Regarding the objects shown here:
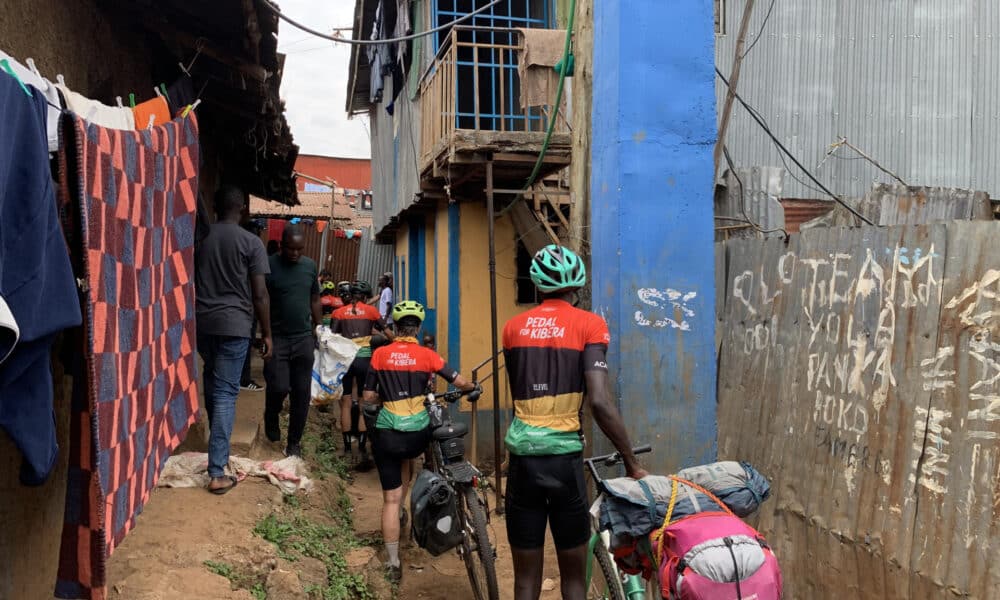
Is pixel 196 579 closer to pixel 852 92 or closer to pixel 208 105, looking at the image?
pixel 208 105

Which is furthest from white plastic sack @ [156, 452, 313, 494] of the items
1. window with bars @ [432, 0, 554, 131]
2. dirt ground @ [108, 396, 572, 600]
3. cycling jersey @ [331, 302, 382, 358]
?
window with bars @ [432, 0, 554, 131]

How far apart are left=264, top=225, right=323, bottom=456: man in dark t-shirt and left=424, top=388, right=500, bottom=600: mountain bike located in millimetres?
1422

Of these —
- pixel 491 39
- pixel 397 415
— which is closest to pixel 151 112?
pixel 397 415

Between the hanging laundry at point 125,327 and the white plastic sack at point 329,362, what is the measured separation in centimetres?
409

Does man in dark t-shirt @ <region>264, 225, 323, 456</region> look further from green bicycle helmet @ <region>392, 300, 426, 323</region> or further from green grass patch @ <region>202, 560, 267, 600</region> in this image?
green grass patch @ <region>202, 560, 267, 600</region>

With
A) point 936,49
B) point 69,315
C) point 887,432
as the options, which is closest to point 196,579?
point 69,315

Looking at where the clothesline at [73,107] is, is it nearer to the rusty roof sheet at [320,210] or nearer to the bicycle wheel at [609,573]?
the bicycle wheel at [609,573]

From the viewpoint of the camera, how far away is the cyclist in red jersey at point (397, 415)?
17.8 ft

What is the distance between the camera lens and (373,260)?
23.8 meters

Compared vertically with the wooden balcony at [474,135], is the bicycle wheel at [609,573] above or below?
below

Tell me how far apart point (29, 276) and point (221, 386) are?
109 inches

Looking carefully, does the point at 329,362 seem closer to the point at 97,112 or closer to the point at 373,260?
the point at 97,112

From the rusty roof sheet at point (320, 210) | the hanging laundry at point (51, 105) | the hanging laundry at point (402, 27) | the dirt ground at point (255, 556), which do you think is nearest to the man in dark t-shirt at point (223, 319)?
the dirt ground at point (255, 556)

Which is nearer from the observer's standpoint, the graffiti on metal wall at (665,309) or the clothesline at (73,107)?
the clothesline at (73,107)
